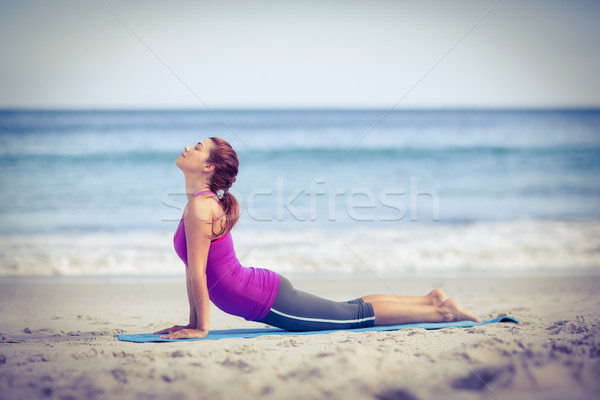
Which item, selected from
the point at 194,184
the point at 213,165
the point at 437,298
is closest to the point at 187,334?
the point at 194,184

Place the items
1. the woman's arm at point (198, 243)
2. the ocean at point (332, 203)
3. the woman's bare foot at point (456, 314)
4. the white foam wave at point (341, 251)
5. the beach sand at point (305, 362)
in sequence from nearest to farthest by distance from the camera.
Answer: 1. the beach sand at point (305, 362)
2. the woman's arm at point (198, 243)
3. the woman's bare foot at point (456, 314)
4. the white foam wave at point (341, 251)
5. the ocean at point (332, 203)

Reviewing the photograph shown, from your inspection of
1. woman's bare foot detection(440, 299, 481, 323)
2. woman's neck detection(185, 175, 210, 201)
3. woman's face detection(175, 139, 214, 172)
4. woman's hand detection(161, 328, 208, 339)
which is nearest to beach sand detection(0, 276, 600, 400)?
woman's hand detection(161, 328, 208, 339)

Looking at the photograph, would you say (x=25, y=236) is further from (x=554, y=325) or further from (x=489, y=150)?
(x=489, y=150)

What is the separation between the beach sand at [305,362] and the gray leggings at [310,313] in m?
0.12

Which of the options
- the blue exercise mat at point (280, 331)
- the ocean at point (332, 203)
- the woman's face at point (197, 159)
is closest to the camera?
the woman's face at point (197, 159)

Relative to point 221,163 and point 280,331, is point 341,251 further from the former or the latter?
point 221,163

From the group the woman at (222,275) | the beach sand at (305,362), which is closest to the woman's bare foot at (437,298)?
the beach sand at (305,362)

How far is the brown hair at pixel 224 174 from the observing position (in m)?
2.72

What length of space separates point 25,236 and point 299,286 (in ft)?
15.2

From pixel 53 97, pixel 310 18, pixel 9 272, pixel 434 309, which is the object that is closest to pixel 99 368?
pixel 434 309

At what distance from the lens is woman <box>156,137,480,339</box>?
261 cm

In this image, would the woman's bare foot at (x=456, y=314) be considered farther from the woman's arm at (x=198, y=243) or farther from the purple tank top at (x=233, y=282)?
the woman's arm at (x=198, y=243)

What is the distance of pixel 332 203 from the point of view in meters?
9.48

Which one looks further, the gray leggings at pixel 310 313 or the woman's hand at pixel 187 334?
the gray leggings at pixel 310 313
